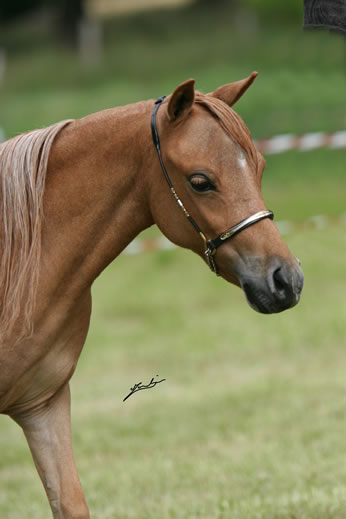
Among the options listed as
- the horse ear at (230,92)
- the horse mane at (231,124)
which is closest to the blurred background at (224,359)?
the horse ear at (230,92)

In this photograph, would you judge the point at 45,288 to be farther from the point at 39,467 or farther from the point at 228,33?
the point at 228,33

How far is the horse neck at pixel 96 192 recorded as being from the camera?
3270mm

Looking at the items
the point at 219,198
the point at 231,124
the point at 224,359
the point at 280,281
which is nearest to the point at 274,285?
the point at 280,281

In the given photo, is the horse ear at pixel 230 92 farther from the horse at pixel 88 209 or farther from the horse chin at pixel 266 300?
the horse chin at pixel 266 300

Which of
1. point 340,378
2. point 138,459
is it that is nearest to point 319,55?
point 340,378

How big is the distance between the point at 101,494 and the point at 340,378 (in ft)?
9.92

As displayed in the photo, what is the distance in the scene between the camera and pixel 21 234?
129 inches

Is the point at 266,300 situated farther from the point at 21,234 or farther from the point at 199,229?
the point at 21,234

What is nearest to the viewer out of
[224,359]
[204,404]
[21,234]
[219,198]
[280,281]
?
[280,281]

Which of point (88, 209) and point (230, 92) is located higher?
point (230, 92)

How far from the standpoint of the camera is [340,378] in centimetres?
750

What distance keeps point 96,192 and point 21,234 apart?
0.34 metres

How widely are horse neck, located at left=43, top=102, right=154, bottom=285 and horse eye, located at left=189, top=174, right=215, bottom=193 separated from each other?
0.81 ft

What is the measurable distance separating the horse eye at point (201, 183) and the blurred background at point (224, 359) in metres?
1.85
